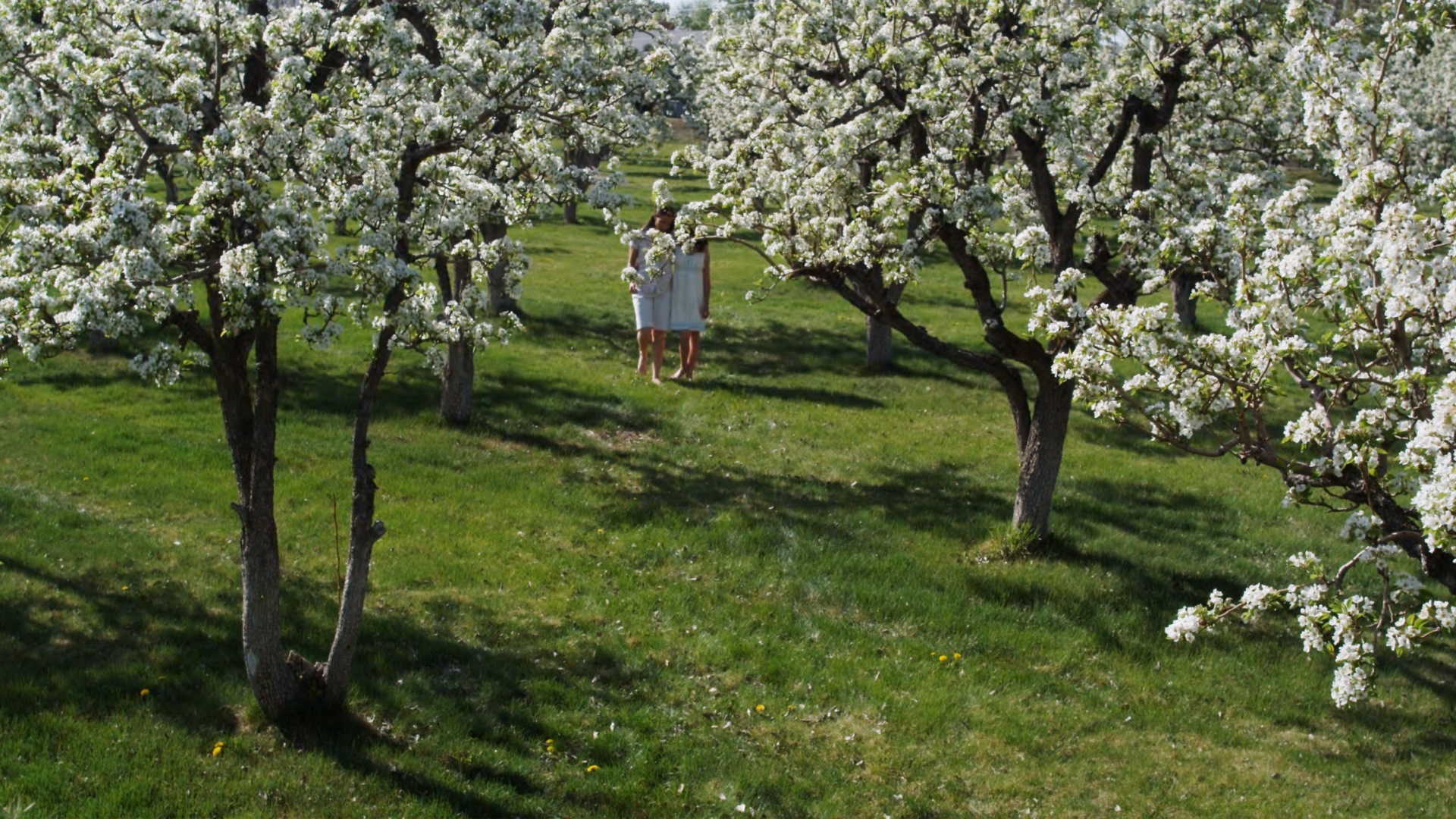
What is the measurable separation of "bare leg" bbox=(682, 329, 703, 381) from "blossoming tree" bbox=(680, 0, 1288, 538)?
5.57m

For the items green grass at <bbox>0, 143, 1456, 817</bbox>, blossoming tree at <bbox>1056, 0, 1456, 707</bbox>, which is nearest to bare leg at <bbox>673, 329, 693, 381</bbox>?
green grass at <bbox>0, 143, 1456, 817</bbox>

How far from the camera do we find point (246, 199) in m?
6.86

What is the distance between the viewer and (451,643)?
965cm

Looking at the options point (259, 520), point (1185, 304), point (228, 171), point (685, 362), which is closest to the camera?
point (228, 171)

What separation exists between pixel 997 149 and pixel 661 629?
5.93 meters

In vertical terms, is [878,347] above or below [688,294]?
below

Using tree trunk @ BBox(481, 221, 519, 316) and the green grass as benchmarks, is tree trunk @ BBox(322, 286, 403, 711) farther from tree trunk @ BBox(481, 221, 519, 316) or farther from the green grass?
tree trunk @ BBox(481, 221, 519, 316)

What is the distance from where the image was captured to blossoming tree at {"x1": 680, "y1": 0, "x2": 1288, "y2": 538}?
1123cm

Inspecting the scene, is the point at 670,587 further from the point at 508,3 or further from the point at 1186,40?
the point at 1186,40

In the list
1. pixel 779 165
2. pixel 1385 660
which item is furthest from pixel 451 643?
pixel 1385 660

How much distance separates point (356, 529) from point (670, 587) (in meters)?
3.63

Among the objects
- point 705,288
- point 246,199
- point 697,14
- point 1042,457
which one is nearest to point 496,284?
point 705,288

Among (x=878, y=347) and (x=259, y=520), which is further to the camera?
(x=878, y=347)

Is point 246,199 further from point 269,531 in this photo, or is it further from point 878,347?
point 878,347
